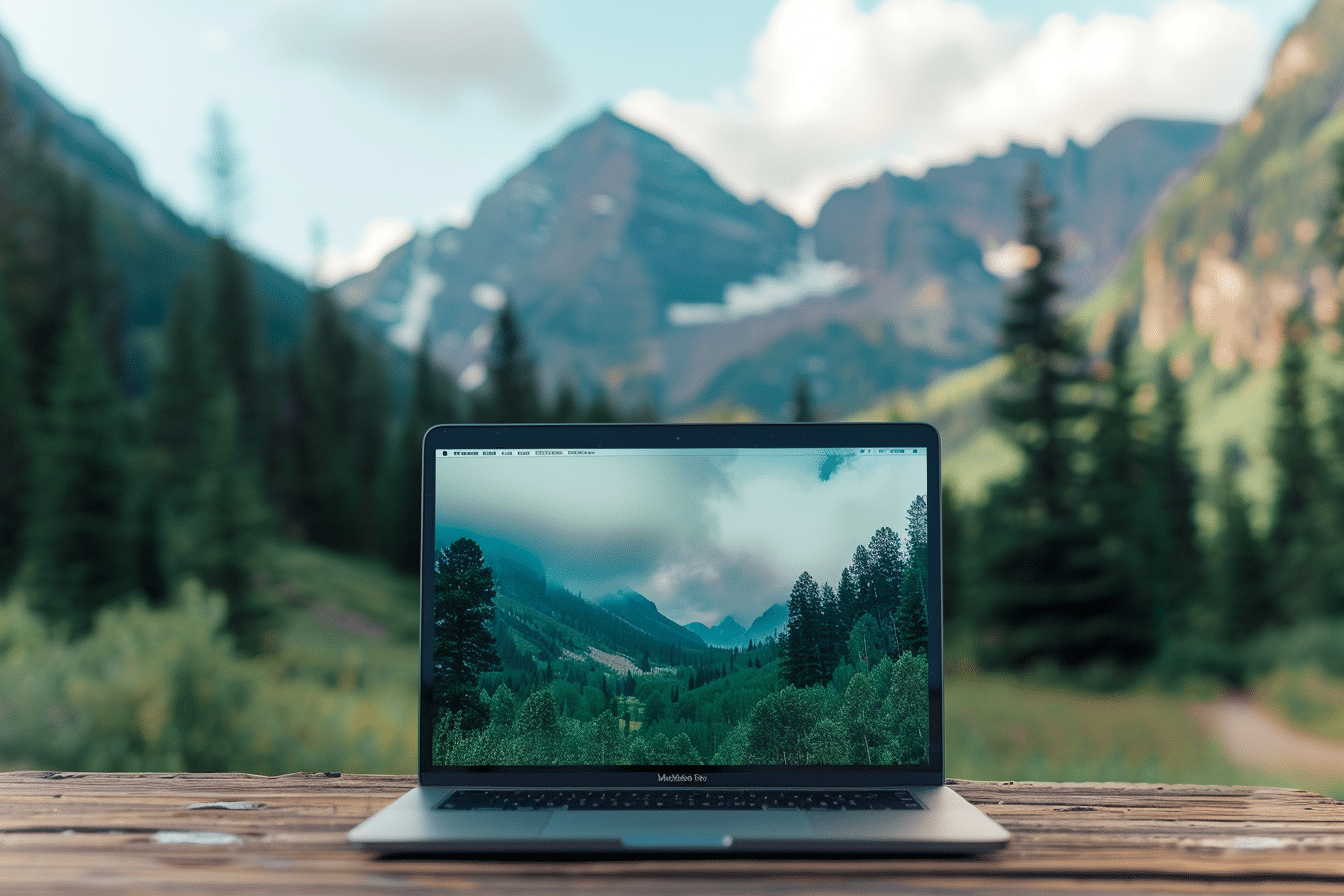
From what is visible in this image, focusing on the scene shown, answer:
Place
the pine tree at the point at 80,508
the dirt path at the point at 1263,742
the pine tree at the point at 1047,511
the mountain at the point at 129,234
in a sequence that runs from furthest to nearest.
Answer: the mountain at the point at 129,234 < the pine tree at the point at 80,508 < the pine tree at the point at 1047,511 < the dirt path at the point at 1263,742

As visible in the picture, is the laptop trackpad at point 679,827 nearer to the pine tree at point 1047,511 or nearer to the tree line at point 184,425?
the pine tree at point 1047,511

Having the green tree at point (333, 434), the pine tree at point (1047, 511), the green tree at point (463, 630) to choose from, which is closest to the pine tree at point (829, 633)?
the green tree at point (463, 630)

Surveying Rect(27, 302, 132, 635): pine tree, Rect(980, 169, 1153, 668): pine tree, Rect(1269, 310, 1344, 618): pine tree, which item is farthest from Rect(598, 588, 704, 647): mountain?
Rect(1269, 310, 1344, 618): pine tree

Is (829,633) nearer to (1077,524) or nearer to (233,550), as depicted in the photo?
(1077,524)

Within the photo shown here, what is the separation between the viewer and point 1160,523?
30938 millimetres

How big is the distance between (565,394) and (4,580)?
27.0 meters

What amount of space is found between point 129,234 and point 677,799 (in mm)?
119888

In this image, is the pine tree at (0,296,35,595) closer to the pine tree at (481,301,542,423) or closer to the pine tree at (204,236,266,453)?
the pine tree at (481,301,542,423)

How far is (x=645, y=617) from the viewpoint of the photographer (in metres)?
2.18

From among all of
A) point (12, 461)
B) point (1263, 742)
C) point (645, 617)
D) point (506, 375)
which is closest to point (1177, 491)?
point (1263, 742)

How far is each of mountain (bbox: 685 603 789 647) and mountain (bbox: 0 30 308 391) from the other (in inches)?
1831

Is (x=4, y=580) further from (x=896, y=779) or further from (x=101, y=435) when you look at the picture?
(x=896, y=779)

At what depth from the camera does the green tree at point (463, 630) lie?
215 centimetres

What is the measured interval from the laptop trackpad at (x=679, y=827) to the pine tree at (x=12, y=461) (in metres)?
35.3
